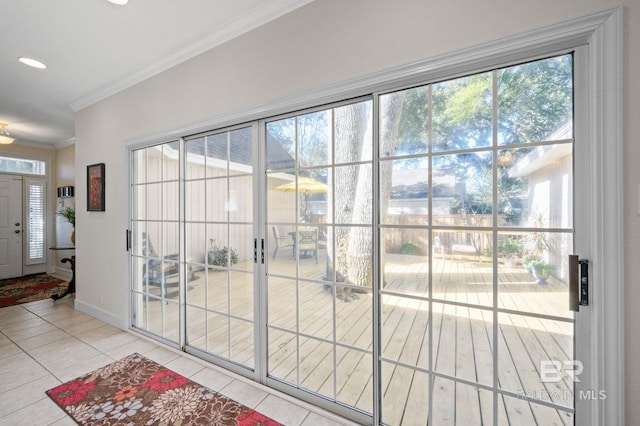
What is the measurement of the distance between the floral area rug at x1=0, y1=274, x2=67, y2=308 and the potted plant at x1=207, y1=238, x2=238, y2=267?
3.85 m

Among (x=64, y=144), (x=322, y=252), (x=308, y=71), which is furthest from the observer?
(x=64, y=144)

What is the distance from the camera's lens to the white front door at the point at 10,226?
17.1 ft

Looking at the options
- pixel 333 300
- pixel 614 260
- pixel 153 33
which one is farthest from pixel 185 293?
pixel 614 260

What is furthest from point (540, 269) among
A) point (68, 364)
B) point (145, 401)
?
point (68, 364)

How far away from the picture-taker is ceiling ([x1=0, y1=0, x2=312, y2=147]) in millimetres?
1888

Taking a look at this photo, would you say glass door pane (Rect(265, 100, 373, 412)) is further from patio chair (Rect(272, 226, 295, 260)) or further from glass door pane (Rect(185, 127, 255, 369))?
glass door pane (Rect(185, 127, 255, 369))

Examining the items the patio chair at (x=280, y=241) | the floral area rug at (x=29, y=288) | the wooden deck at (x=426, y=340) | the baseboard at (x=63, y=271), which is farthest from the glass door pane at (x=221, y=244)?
the baseboard at (x=63, y=271)

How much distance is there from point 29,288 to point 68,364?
371 cm

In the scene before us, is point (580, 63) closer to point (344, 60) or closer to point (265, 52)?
point (344, 60)

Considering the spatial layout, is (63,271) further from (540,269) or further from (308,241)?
(540,269)

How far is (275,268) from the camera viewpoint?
2033 millimetres

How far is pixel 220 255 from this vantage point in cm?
236

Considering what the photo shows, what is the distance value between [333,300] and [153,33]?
2.59 m

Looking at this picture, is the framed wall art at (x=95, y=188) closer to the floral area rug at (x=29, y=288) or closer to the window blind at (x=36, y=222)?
the floral area rug at (x=29, y=288)
